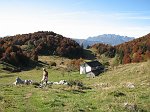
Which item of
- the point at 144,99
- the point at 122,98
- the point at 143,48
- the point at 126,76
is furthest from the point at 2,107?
the point at 143,48

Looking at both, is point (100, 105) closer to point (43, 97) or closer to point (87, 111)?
point (87, 111)

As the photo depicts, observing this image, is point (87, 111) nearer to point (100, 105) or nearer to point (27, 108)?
point (100, 105)

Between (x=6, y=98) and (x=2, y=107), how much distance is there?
4015 mm

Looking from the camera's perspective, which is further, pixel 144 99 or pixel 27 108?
pixel 144 99

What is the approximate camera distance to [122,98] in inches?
1029

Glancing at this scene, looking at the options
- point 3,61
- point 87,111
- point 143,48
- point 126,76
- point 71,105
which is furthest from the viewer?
point 143,48

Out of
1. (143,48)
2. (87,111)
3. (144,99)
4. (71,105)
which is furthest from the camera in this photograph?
(143,48)

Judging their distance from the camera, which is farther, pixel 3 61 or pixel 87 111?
pixel 3 61

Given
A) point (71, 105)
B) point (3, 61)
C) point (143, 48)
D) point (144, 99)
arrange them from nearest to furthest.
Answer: point (71, 105), point (144, 99), point (3, 61), point (143, 48)

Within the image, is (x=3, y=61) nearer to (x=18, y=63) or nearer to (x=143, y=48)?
(x=18, y=63)

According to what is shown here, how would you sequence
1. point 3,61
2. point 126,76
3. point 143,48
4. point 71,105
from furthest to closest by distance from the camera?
1. point 143,48
2. point 3,61
3. point 126,76
4. point 71,105

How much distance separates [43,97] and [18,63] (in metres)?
113

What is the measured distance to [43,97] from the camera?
88.6 feet

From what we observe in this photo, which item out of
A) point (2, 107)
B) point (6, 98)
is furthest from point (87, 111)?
point (6, 98)
